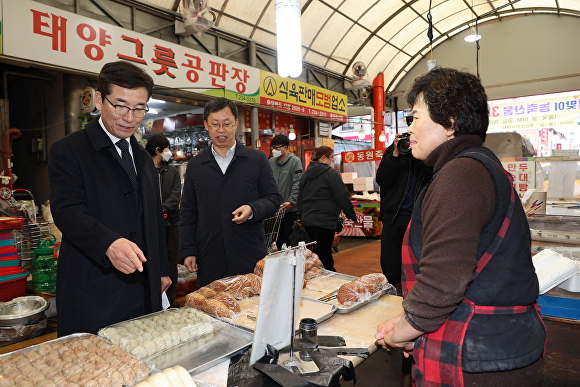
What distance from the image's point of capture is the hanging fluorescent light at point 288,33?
281 centimetres

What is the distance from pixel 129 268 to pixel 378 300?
4.10 ft

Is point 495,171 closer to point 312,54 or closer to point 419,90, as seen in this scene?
point 419,90

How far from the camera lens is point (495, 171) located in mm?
1089

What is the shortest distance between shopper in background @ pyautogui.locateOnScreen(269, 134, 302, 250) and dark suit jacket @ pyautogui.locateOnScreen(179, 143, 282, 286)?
2650mm

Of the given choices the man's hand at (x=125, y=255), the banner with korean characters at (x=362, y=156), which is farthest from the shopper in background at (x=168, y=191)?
the banner with korean characters at (x=362, y=156)

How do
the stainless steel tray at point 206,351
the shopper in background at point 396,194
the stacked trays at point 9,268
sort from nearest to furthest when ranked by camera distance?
the stainless steel tray at point 206,351, the shopper in background at point 396,194, the stacked trays at point 9,268

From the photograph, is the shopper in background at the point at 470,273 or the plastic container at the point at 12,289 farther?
the plastic container at the point at 12,289

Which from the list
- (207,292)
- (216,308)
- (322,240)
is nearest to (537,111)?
(322,240)

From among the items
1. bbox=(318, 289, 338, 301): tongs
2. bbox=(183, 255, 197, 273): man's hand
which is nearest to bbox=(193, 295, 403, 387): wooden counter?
bbox=(318, 289, 338, 301): tongs

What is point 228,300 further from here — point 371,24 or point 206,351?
point 371,24

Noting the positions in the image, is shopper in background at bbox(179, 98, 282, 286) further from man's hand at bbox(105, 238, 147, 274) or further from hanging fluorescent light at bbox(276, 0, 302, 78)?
man's hand at bbox(105, 238, 147, 274)

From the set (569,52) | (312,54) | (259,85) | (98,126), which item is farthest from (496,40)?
(98,126)

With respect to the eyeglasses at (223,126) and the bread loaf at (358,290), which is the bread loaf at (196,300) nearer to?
the bread loaf at (358,290)

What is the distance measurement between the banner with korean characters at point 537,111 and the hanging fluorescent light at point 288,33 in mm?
10890
